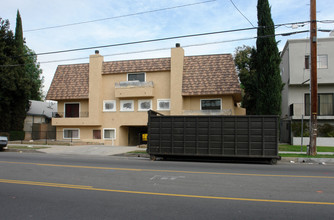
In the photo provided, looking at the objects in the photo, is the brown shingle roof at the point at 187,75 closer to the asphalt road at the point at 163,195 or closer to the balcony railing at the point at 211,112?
the balcony railing at the point at 211,112

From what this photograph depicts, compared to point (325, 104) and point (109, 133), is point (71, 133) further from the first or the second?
point (325, 104)

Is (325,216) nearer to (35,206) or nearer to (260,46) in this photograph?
(35,206)

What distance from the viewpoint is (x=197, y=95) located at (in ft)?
85.8

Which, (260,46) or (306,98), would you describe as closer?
(260,46)

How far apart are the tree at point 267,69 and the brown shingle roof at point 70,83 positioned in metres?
16.1

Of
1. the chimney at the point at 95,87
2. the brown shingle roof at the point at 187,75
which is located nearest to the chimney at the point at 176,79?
the brown shingle roof at the point at 187,75

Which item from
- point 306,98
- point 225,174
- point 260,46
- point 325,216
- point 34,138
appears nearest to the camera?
point 325,216

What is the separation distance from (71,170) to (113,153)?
8.75m

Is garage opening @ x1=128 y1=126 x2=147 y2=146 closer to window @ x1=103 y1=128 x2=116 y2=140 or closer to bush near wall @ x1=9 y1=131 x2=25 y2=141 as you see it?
window @ x1=103 y1=128 x2=116 y2=140

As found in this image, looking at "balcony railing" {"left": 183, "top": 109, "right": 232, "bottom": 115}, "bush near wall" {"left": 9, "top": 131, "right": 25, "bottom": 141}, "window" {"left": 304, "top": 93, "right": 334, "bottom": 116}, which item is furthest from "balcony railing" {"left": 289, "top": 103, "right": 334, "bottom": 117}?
"bush near wall" {"left": 9, "top": 131, "right": 25, "bottom": 141}

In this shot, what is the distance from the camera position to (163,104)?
2767cm

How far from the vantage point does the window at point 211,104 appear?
26325mm

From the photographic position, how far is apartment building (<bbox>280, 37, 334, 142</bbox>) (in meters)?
23.6

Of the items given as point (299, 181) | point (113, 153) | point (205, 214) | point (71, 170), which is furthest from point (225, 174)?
point (113, 153)
